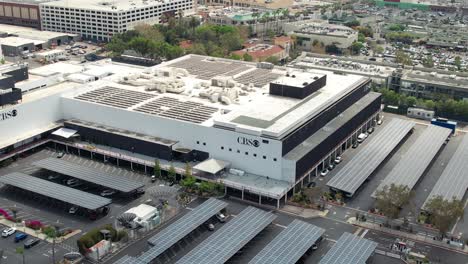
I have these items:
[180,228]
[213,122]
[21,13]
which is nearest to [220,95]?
[213,122]

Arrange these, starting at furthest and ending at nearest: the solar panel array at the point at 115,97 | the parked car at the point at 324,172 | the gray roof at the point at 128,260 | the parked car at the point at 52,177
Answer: the solar panel array at the point at 115,97 < the parked car at the point at 324,172 < the parked car at the point at 52,177 < the gray roof at the point at 128,260

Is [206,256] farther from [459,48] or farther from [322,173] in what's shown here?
[459,48]

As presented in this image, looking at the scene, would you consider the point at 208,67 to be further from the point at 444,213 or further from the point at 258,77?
the point at 444,213

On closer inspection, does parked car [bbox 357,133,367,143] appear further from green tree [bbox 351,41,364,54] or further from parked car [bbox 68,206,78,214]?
green tree [bbox 351,41,364,54]

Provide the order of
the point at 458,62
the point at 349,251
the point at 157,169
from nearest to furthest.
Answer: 1. the point at 349,251
2. the point at 157,169
3. the point at 458,62

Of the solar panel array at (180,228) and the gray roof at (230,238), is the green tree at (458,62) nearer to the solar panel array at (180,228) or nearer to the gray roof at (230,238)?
the gray roof at (230,238)

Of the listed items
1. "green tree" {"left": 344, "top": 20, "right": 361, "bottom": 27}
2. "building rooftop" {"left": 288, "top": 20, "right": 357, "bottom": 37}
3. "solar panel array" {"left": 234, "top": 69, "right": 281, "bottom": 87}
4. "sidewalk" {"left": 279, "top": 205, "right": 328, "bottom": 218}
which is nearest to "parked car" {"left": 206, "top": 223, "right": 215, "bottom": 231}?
"sidewalk" {"left": 279, "top": 205, "right": 328, "bottom": 218}

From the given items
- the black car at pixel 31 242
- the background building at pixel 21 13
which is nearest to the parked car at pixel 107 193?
the black car at pixel 31 242
